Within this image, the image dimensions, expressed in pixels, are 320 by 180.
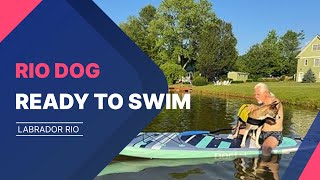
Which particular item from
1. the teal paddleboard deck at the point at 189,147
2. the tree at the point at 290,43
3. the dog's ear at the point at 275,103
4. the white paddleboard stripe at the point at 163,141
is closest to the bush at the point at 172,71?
the tree at the point at 290,43

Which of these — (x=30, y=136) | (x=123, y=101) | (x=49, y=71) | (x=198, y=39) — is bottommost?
(x=30, y=136)

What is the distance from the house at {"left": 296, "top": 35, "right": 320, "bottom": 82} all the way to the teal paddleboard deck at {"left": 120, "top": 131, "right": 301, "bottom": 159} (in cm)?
4616

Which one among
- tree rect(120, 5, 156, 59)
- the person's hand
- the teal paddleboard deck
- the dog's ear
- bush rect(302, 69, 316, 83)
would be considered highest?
tree rect(120, 5, 156, 59)

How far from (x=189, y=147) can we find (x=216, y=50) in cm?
4642

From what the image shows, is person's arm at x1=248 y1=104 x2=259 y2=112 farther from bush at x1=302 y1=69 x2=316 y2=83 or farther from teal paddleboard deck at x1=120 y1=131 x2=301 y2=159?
bush at x1=302 y1=69 x2=316 y2=83

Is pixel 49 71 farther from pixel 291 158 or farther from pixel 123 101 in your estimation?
pixel 291 158

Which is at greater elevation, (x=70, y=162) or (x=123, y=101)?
(x=123, y=101)

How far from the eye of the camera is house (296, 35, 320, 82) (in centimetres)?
5250

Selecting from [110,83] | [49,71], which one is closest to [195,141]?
[110,83]

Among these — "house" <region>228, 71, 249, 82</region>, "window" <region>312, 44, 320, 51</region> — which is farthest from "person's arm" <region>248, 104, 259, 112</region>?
"house" <region>228, 71, 249, 82</region>

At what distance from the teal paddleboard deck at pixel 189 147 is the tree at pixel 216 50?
44.0m

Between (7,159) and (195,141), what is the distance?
4552 mm

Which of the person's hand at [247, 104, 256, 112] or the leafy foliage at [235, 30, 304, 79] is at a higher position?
the leafy foliage at [235, 30, 304, 79]

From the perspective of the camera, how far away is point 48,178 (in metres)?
7.46
